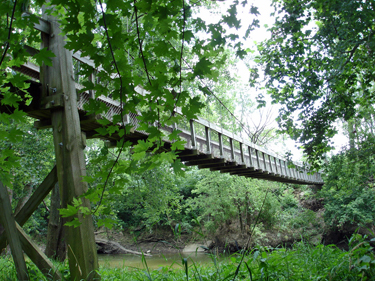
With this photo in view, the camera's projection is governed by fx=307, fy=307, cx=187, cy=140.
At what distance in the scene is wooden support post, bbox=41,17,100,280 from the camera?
2.49m

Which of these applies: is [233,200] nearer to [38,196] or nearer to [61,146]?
[38,196]

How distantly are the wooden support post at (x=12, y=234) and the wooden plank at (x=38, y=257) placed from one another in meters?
0.08

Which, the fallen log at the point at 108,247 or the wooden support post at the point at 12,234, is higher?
the wooden support post at the point at 12,234

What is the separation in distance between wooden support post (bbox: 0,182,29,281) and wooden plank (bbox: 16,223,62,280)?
0.08 metres

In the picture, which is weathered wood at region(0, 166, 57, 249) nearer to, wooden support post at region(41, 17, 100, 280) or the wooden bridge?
the wooden bridge

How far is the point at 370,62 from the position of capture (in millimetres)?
4871

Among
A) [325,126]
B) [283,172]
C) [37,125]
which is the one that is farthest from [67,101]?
[283,172]

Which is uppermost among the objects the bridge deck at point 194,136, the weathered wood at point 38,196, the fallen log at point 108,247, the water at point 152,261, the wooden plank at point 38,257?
the bridge deck at point 194,136

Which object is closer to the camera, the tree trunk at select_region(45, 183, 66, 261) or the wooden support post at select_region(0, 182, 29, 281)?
the wooden support post at select_region(0, 182, 29, 281)

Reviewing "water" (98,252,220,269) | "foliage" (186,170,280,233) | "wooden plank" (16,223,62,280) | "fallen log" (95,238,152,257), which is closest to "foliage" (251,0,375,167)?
"water" (98,252,220,269)

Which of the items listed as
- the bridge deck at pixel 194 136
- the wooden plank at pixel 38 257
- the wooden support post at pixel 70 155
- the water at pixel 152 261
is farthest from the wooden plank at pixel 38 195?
the water at pixel 152 261

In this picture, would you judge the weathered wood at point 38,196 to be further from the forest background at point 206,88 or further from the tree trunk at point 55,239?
the tree trunk at point 55,239

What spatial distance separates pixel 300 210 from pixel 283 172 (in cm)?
568

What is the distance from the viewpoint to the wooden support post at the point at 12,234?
2.51 metres
